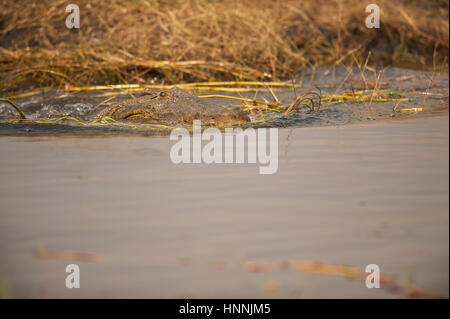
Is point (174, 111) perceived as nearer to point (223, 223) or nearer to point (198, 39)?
point (223, 223)

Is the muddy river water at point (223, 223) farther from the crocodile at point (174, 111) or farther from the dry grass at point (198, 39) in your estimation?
the dry grass at point (198, 39)

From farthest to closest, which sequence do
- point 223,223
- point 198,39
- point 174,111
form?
point 198,39 → point 174,111 → point 223,223

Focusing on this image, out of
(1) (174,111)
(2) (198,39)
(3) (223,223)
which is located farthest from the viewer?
(2) (198,39)

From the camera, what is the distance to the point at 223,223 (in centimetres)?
278

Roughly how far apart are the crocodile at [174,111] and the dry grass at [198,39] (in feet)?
8.90

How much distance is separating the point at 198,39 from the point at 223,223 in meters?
7.28

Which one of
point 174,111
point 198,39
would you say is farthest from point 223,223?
point 198,39

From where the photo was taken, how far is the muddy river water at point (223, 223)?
2217 millimetres

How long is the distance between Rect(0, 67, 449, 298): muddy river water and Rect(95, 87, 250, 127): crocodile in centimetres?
131

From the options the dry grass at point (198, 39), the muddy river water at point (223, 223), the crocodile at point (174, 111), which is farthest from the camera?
the dry grass at point (198, 39)

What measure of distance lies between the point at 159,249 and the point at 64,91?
22.3 ft

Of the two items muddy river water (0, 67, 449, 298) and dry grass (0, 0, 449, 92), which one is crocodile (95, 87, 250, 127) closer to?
muddy river water (0, 67, 449, 298)

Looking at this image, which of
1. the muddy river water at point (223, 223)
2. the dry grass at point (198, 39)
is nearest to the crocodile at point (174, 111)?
the muddy river water at point (223, 223)

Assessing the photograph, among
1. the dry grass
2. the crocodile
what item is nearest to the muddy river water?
the crocodile
